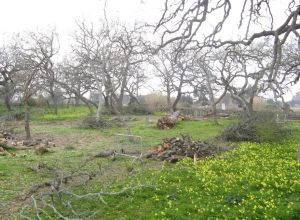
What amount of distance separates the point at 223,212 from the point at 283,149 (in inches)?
338

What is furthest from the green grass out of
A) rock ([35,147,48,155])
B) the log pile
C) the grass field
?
rock ([35,147,48,155])

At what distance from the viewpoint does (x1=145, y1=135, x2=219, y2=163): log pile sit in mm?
13547

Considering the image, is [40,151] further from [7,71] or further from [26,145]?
[7,71]

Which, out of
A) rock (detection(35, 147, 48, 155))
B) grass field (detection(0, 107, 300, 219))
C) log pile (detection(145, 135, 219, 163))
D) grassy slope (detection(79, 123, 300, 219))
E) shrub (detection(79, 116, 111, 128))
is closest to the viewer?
grassy slope (detection(79, 123, 300, 219))

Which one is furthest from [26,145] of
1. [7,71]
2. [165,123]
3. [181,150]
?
[7,71]

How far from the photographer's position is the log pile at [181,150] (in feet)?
44.4

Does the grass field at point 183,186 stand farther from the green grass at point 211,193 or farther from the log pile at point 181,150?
the log pile at point 181,150

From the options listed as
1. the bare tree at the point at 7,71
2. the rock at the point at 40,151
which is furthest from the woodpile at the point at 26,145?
the bare tree at the point at 7,71

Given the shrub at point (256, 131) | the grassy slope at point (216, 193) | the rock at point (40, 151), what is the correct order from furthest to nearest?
1. the shrub at point (256, 131)
2. the rock at point (40, 151)
3. the grassy slope at point (216, 193)

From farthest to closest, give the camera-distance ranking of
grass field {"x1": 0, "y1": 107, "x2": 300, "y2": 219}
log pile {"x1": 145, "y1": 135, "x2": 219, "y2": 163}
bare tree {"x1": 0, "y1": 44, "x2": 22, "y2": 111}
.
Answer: bare tree {"x1": 0, "y1": 44, "x2": 22, "y2": 111}
log pile {"x1": 145, "y1": 135, "x2": 219, "y2": 163}
grass field {"x1": 0, "y1": 107, "x2": 300, "y2": 219}

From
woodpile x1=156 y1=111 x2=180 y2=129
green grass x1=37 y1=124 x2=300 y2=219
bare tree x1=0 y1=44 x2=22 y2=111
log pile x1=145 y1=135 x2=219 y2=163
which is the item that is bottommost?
green grass x1=37 y1=124 x2=300 y2=219

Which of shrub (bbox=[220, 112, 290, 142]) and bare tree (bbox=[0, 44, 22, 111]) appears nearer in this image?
shrub (bbox=[220, 112, 290, 142])

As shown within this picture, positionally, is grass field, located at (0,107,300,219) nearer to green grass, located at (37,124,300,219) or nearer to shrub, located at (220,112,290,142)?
green grass, located at (37,124,300,219)

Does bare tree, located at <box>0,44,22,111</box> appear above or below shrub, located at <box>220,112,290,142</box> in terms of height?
above
